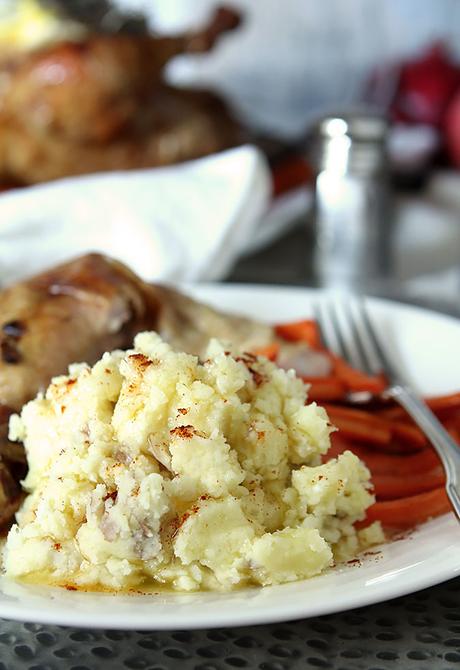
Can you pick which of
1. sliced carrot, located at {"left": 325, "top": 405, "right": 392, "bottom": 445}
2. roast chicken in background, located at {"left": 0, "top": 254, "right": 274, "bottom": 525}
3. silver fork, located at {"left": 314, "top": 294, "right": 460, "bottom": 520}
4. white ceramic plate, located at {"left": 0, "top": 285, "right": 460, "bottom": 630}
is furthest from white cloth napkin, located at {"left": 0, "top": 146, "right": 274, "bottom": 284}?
white ceramic plate, located at {"left": 0, "top": 285, "right": 460, "bottom": 630}

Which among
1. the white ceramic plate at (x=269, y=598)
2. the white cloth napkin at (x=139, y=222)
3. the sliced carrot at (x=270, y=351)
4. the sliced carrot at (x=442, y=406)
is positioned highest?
the white ceramic plate at (x=269, y=598)

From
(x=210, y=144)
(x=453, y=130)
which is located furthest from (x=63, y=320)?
(x=453, y=130)

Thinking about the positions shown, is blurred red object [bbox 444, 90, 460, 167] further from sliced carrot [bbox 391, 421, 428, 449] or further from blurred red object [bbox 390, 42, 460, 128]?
sliced carrot [bbox 391, 421, 428, 449]

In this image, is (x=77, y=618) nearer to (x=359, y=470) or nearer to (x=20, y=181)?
(x=359, y=470)

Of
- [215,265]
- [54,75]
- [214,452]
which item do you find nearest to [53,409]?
[214,452]

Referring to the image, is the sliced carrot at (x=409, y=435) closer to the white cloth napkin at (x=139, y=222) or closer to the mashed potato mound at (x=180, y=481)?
the mashed potato mound at (x=180, y=481)

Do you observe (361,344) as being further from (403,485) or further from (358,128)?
(358,128)

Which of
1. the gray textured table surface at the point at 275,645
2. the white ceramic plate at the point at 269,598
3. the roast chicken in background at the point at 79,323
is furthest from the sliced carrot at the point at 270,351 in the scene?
the gray textured table surface at the point at 275,645

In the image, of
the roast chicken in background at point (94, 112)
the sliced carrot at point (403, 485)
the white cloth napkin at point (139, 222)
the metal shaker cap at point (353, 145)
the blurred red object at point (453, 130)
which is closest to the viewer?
the sliced carrot at point (403, 485)
